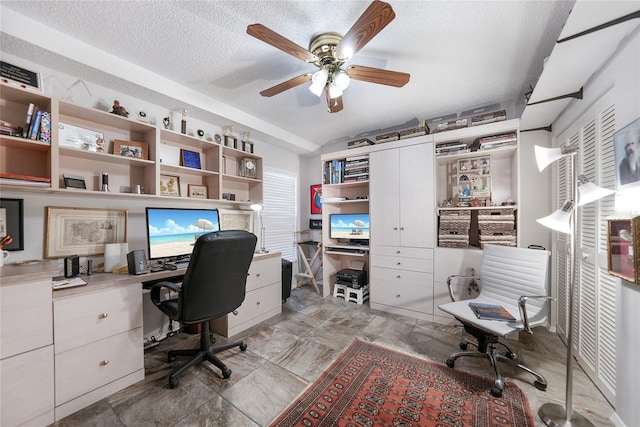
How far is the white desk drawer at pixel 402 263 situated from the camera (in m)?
2.74

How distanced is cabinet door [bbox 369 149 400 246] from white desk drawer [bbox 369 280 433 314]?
1.72 ft

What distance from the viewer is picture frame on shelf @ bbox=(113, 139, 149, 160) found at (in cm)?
209

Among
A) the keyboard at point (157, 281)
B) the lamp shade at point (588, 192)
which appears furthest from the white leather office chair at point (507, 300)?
the keyboard at point (157, 281)

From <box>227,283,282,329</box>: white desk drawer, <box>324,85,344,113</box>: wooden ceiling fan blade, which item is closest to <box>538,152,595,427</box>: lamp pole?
<box>324,85,344,113</box>: wooden ceiling fan blade

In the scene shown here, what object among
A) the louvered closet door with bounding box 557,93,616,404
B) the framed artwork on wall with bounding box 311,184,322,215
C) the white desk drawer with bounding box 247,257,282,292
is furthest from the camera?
the framed artwork on wall with bounding box 311,184,322,215

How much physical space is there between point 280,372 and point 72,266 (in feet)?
5.79

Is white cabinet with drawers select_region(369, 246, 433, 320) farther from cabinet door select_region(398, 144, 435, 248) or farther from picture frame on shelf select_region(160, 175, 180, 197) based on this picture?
picture frame on shelf select_region(160, 175, 180, 197)

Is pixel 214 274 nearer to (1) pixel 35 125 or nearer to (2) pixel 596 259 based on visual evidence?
(1) pixel 35 125

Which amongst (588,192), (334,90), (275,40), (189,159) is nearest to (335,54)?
(334,90)

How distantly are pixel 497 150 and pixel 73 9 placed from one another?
355 centimetres

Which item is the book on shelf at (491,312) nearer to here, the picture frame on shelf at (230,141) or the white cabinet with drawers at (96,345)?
the white cabinet with drawers at (96,345)

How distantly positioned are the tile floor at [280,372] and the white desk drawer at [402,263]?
23.4 inches

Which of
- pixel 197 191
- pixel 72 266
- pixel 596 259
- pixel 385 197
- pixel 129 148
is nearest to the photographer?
pixel 596 259

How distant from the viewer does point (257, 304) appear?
2631 millimetres
